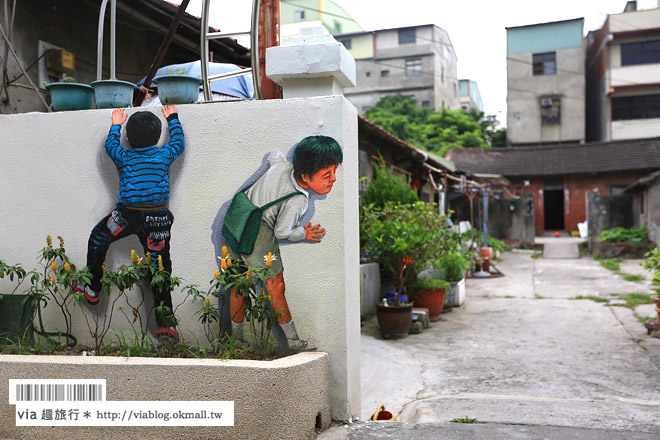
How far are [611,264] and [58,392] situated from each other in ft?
51.8

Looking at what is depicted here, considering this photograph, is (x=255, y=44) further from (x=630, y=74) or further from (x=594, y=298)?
(x=630, y=74)

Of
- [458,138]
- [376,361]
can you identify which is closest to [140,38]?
[376,361]

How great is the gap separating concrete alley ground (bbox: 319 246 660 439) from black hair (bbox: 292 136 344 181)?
1.65 meters

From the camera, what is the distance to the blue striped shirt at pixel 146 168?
3716 mm

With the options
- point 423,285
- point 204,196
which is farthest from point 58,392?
point 423,285

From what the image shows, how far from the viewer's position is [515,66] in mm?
30734

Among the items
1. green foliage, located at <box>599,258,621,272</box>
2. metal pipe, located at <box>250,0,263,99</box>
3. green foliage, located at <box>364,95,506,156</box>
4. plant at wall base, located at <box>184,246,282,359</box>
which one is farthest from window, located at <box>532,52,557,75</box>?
plant at wall base, located at <box>184,246,282,359</box>

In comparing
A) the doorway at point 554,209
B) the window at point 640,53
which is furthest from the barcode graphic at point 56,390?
the window at point 640,53

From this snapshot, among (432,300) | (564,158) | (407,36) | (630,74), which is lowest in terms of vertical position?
(432,300)

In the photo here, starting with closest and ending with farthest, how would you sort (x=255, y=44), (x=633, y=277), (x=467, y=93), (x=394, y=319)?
(x=255, y=44), (x=394, y=319), (x=633, y=277), (x=467, y=93)

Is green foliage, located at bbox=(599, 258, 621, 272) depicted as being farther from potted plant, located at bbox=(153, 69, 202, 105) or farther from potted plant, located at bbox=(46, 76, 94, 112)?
potted plant, located at bbox=(46, 76, 94, 112)

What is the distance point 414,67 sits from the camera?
36031 millimetres

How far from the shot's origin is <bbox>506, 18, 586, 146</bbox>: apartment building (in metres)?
29.9

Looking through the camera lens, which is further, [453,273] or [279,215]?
[453,273]
